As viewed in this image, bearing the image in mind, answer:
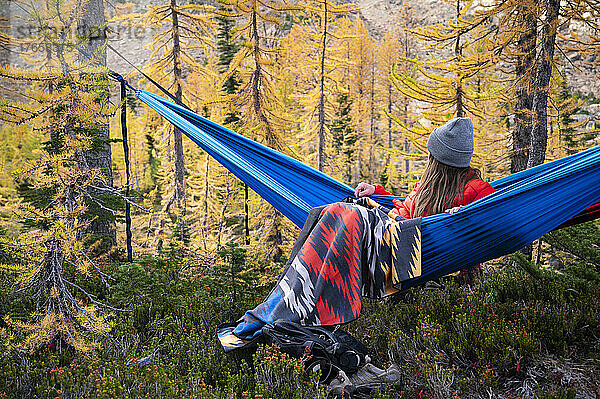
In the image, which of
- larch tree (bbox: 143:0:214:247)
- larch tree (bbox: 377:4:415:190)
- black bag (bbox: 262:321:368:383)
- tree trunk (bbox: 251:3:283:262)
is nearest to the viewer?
black bag (bbox: 262:321:368:383)

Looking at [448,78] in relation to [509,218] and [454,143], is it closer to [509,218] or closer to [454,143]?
[454,143]

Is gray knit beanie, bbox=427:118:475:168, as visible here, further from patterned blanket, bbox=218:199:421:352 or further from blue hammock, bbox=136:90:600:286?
patterned blanket, bbox=218:199:421:352

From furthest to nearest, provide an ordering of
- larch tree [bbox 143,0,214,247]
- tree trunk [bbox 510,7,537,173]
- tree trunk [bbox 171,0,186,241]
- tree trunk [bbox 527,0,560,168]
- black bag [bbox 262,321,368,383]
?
1. tree trunk [bbox 171,0,186,241]
2. larch tree [bbox 143,0,214,247]
3. tree trunk [bbox 510,7,537,173]
4. tree trunk [bbox 527,0,560,168]
5. black bag [bbox 262,321,368,383]

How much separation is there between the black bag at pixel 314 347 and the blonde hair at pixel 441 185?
920 mm

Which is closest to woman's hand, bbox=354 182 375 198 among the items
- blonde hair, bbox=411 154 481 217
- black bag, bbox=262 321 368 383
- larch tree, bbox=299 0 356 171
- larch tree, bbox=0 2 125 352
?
blonde hair, bbox=411 154 481 217

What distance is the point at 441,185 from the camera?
2277 millimetres

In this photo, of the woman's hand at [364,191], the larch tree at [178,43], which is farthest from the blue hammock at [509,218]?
the larch tree at [178,43]

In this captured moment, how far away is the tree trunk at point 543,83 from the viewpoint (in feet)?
13.5

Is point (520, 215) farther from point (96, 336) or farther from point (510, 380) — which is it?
point (96, 336)

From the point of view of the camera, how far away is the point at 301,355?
6.42 feet

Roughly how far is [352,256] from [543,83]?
12.2ft

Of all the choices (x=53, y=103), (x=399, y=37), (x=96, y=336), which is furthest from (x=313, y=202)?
(x=399, y=37)

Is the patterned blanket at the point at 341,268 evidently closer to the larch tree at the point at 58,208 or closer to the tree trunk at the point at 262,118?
the larch tree at the point at 58,208

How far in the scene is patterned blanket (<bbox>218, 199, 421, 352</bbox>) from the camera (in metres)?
1.98
